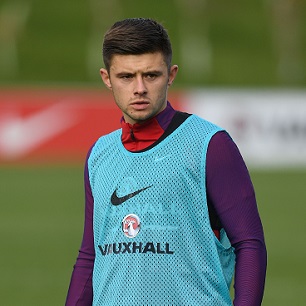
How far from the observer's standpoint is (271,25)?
3038 cm

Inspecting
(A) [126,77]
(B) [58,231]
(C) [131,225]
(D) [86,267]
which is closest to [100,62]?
(B) [58,231]

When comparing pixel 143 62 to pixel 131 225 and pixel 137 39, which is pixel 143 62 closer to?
pixel 137 39

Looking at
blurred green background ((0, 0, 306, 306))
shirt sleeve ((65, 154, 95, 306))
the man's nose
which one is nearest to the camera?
the man's nose

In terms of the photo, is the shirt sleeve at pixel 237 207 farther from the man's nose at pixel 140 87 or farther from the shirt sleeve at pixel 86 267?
the shirt sleeve at pixel 86 267

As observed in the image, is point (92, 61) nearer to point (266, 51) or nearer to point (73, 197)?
point (266, 51)

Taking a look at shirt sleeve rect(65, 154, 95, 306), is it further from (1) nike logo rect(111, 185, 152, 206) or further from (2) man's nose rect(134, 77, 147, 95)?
(2) man's nose rect(134, 77, 147, 95)

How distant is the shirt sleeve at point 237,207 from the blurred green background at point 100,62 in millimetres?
8608

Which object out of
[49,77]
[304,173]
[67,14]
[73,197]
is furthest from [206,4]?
[73,197]

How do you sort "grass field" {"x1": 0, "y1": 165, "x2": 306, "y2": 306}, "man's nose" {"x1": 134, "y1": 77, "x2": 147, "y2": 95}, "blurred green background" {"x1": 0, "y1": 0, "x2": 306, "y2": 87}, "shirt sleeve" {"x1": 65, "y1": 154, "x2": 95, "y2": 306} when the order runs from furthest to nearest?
"blurred green background" {"x1": 0, "y1": 0, "x2": 306, "y2": 87}, "grass field" {"x1": 0, "y1": 165, "x2": 306, "y2": 306}, "shirt sleeve" {"x1": 65, "y1": 154, "x2": 95, "y2": 306}, "man's nose" {"x1": 134, "y1": 77, "x2": 147, "y2": 95}

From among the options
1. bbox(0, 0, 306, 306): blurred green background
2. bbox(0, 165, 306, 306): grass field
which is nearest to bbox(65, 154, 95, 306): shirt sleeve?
bbox(0, 165, 306, 306): grass field

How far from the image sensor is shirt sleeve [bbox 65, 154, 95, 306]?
3.95 meters

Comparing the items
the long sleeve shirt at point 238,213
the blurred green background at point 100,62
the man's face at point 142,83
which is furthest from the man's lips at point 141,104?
the blurred green background at point 100,62

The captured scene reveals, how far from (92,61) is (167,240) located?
24.3 m

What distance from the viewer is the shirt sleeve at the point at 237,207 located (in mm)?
3609
